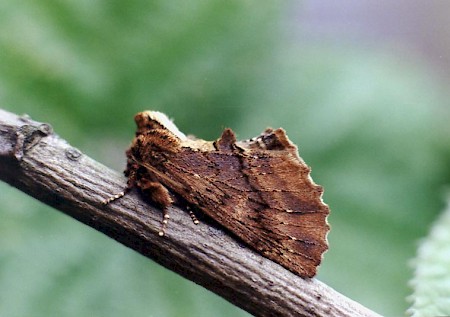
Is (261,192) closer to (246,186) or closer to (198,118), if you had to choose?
(246,186)

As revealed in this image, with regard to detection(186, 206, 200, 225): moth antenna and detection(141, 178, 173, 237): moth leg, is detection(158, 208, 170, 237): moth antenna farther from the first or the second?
detection(186, 206, 200, 225): moth antenna

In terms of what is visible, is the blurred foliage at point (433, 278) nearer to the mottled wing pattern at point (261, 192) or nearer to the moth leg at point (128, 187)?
the mottled wing pattern at point (261, 192)

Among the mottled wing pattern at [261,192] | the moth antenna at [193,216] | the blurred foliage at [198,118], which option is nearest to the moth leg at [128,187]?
the mottled wing pattern at [261,192]

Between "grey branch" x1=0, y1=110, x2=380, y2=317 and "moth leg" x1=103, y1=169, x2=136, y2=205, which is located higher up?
"moth leg" x1=103, y1=169, x2=136, y2=205

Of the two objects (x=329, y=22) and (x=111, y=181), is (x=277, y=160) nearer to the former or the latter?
(x=111, y=181)

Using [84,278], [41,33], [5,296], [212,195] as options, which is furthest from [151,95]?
[212,195]

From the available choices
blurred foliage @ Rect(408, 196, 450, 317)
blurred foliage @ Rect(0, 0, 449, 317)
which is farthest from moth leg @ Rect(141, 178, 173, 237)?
blurred foliage @ Rect(0, 0, 449, 317)

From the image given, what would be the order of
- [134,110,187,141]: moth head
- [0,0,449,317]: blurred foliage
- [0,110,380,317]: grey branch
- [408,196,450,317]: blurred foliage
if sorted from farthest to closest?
[0,0,449,317]: blurred foliage, [134,110,187,141]: moth head, [408,196,450,317]: blurred foliage, [0,110,380,317]: grey branch
